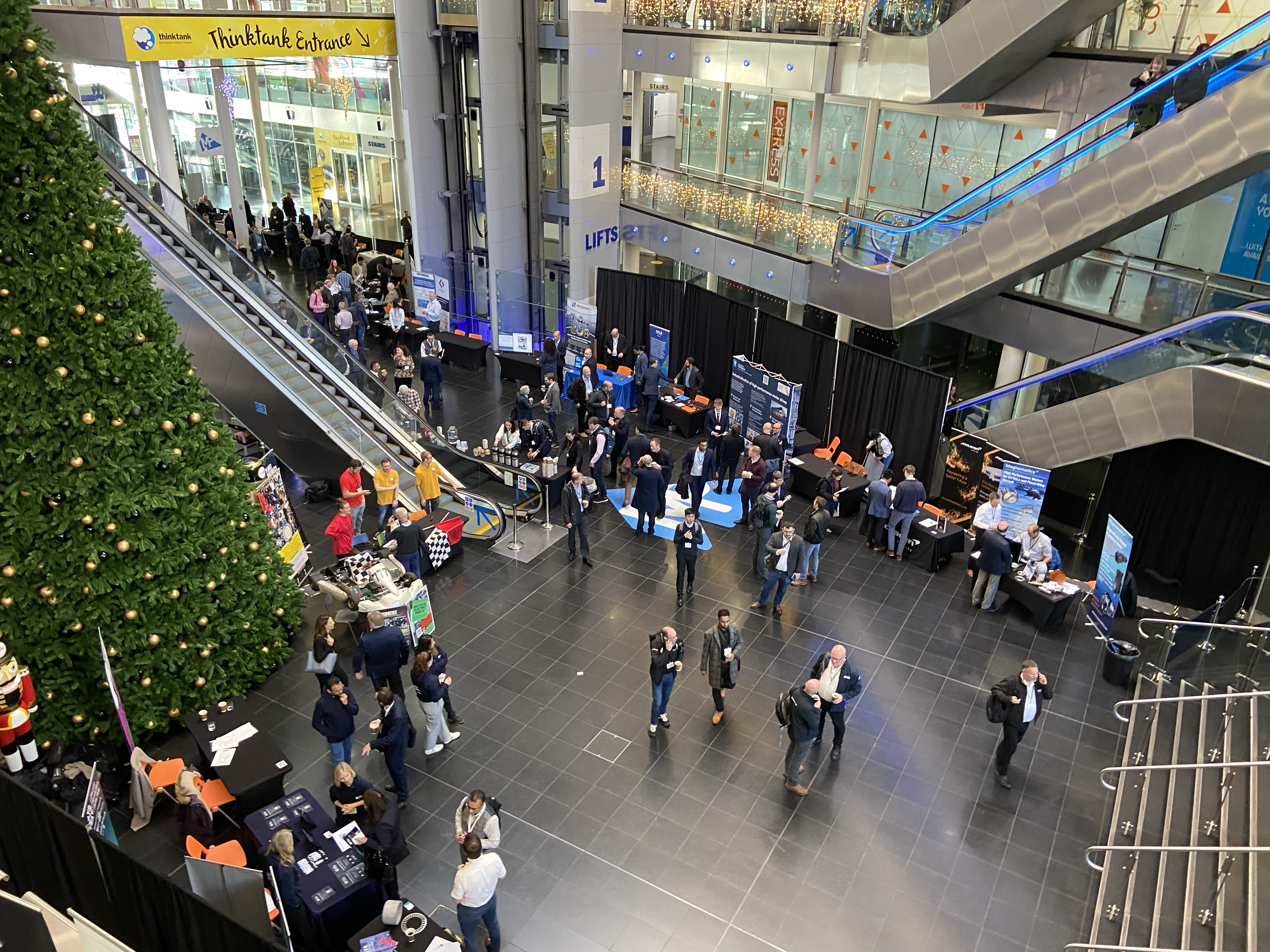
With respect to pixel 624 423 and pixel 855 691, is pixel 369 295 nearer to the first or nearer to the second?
pixel 624 423

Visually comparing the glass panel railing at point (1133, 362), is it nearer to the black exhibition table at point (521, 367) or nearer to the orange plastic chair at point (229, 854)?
the black exhibition table at point (521, 367)

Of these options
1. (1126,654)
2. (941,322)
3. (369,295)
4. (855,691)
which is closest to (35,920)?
(855,691)

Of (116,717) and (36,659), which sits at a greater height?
(36,659)

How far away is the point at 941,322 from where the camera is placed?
1590 centimetres

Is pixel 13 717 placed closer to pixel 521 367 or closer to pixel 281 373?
pixel 281 373

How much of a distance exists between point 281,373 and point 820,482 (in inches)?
353

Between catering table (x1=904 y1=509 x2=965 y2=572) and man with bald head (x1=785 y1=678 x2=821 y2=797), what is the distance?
16.1 feet

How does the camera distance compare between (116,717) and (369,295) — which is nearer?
(116,717)

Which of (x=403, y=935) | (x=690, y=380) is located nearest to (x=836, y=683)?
(x=403, y=935)

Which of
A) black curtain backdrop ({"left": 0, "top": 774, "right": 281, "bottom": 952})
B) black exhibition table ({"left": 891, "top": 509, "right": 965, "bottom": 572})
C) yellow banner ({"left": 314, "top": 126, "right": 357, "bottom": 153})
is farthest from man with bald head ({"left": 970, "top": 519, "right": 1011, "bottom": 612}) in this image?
yellow banner ({"left": 314, "top": 126, "right": 357, "bottom": 153})

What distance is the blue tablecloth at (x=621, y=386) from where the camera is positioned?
60.7 feet

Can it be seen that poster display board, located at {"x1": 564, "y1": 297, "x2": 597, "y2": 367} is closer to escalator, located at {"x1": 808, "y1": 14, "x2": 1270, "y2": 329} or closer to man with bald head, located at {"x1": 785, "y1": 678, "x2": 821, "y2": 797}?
escalator, located at {"x1": 808, "y1": 14, "x2": 1270, "y2": 329}

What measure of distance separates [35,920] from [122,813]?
478cm

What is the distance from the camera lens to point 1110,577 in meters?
11.7
